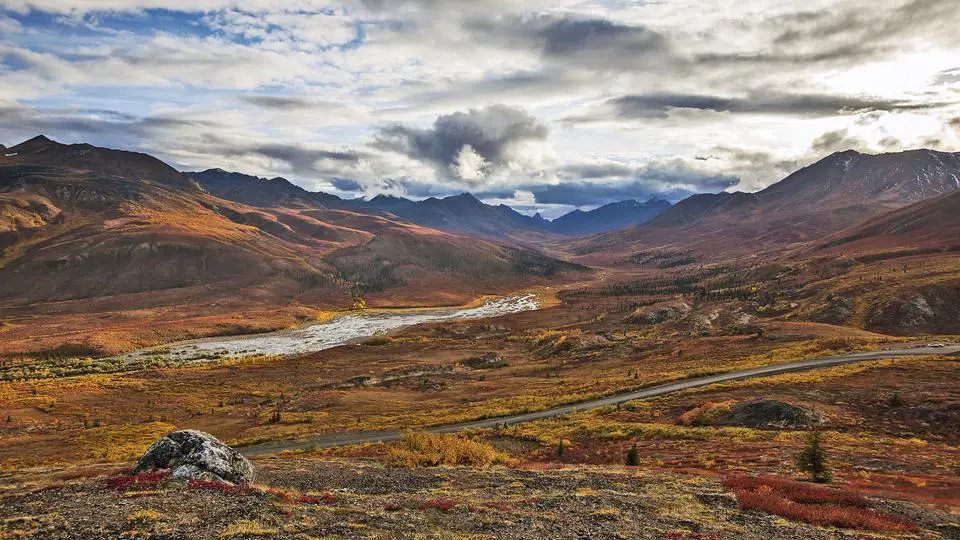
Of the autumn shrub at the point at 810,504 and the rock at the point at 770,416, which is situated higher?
the autumn shrub at the point at 810,504

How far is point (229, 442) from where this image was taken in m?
55.9

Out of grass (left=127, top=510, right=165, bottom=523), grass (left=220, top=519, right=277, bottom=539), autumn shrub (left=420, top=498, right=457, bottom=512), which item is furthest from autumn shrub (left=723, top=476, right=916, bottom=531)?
grass (left=127, top=510, right=165, bottom=523)

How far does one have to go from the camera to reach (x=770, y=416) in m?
47.8

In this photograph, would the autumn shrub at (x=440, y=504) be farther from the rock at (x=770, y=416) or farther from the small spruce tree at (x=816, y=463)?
the rock at (x=770, y=416)

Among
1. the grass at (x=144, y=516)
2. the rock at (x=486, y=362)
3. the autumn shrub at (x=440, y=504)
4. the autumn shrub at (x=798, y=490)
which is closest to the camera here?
the grass at (x=144, y=516)

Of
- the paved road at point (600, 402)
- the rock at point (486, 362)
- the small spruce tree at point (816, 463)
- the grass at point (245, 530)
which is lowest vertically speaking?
the rock at point (486, 362)

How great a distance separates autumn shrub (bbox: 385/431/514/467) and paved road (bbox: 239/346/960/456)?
1085 cm

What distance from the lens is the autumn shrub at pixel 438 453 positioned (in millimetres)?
37281

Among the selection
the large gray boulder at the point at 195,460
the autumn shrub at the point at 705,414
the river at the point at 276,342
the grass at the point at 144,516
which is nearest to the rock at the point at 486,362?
the river at the point at 276,342

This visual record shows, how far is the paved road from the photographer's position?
2087 inches

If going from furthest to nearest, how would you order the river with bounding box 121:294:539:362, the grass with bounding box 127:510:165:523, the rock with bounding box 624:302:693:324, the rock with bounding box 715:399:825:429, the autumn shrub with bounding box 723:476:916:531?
the rock with bounding box 624:302:693:324
the river with bounding box 121:294:539:362
the rock with bounding box 715:399:825:429
the autumn shrub with bounding box 723:476:916:531
the grass with bounding box 127:510:165:523

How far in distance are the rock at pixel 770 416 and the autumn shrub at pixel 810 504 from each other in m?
20.4

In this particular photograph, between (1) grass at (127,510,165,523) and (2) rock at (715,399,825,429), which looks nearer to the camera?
(1) grass at (127,510,165,523)

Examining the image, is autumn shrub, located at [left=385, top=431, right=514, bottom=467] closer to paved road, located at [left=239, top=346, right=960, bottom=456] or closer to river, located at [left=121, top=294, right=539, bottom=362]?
paved road, located at [left=239, top=346, right=960, bottom=456]
